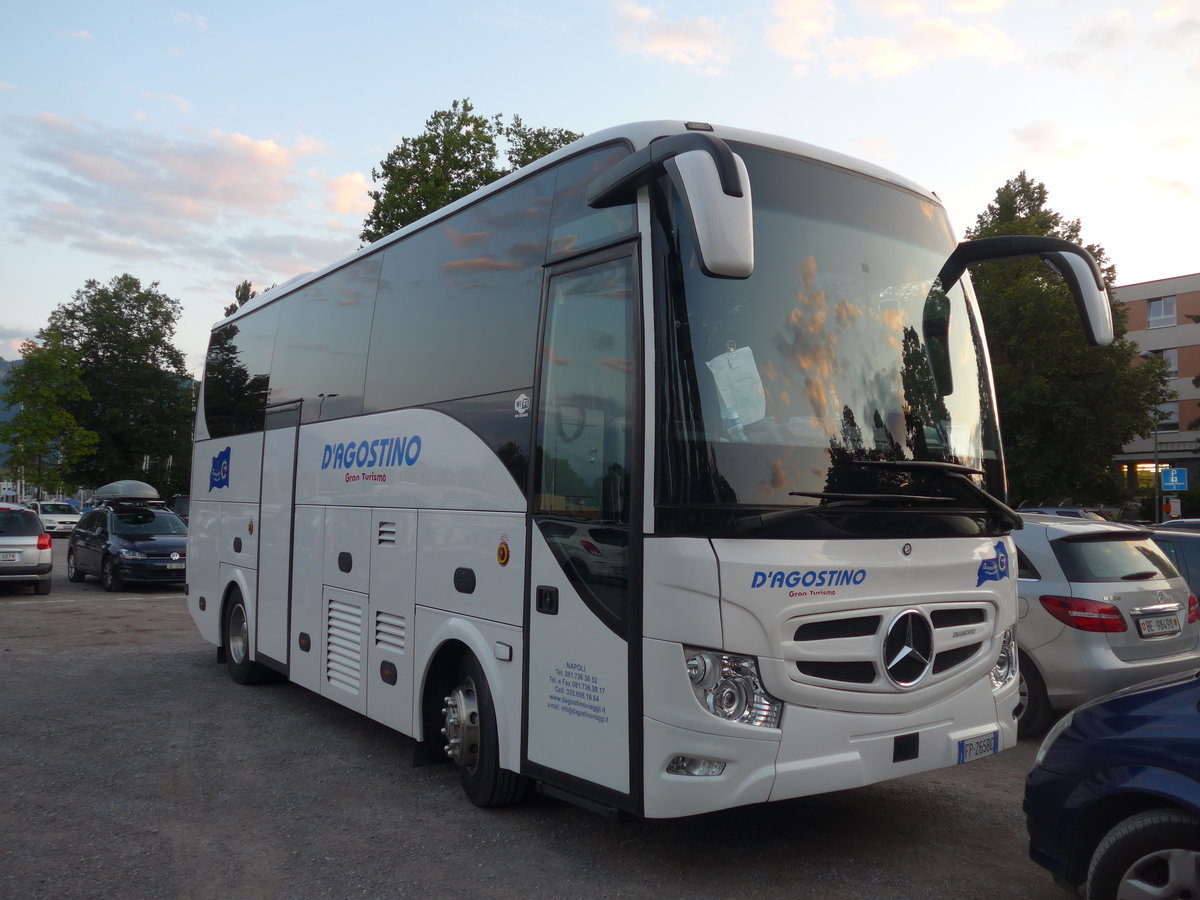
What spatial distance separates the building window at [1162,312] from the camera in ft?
210

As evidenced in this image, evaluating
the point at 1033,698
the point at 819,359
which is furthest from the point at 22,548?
the point at 819,359

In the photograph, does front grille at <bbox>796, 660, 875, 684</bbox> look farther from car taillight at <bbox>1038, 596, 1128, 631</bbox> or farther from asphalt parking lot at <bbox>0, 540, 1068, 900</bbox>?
car taillight at <bbox>1038, 596, 1128, 631</bbox>

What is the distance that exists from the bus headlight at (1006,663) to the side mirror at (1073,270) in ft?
5.47

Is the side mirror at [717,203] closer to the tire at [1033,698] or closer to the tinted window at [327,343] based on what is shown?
the tinted window at [327,343]

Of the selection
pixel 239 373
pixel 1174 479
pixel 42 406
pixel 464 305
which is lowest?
pixel 464 305

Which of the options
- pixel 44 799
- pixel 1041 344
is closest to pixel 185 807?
pixel 44 799

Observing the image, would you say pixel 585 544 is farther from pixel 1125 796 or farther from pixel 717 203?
pixel 1125 796

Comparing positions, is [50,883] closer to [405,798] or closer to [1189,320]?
[405,798]

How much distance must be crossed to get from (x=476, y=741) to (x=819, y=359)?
2904 mm

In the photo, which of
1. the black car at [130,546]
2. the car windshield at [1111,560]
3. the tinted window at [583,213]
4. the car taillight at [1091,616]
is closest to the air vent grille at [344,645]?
the tinted window at [583,213]

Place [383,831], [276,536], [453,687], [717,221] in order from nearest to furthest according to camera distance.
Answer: [717,221], [383,831], [453,687], [276,536]

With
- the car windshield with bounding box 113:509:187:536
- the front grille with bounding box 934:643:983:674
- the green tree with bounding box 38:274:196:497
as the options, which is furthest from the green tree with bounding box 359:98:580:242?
the green tree with bounding box 38:274:196:497

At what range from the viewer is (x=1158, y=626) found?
7227 mm

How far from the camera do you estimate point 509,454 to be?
5.48 meters
